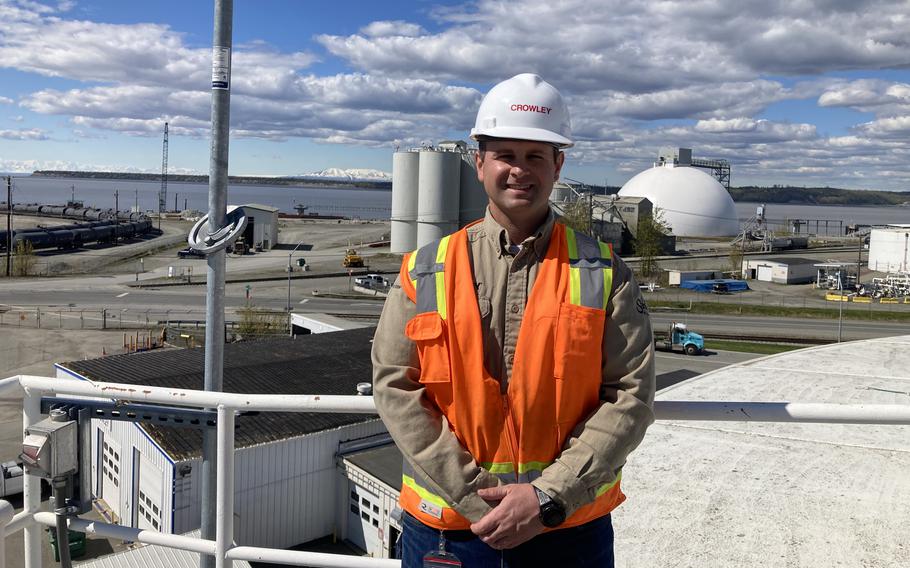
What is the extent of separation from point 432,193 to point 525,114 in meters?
61.6

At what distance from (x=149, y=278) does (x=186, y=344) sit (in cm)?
2584

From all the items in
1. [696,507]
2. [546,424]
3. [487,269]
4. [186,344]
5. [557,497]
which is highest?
[487,269]

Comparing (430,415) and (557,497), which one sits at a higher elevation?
(430,415)

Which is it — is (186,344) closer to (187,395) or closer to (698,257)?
(187,395)

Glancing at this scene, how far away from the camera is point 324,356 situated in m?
22.4

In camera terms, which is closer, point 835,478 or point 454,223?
point 835,478

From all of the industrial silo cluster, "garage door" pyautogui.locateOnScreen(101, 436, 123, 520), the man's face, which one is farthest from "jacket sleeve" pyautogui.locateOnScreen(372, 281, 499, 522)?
the industrial silo cluster

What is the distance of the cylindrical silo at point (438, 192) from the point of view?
63.6 m

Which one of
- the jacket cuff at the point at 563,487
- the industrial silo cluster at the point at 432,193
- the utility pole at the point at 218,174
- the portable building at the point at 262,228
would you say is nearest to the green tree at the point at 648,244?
the industrial silo cluster at the point at 432,193

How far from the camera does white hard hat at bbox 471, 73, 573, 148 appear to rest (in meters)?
2.65

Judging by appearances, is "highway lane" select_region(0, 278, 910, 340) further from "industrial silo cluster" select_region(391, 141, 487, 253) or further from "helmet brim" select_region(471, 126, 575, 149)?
"helmet brim" select_region(471, 126, 575, 149)

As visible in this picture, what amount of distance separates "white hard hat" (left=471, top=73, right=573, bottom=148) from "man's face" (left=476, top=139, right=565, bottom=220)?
2.1 inches

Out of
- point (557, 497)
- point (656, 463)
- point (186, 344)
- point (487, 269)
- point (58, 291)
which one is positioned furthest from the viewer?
point (58, 291)

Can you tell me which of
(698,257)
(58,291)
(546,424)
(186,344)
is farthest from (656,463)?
(698,257)
